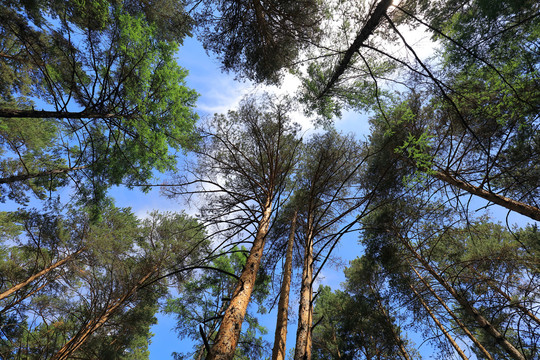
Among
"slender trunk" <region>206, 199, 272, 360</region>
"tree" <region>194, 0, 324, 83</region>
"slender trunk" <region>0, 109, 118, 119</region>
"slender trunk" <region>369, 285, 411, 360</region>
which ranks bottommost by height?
"slender trunk" <region>206, 199, 272, 360</region>

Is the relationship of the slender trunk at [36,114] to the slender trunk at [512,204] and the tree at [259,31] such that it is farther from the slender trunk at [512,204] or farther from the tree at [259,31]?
the slender trunk at [512,204]

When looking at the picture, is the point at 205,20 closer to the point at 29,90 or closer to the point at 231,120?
the point at 231,120

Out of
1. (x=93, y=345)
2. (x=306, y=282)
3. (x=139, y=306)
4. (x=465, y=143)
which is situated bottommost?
(x=93, y=345)

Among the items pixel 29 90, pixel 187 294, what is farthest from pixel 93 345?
pixel 29 90

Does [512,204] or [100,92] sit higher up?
[100,92]

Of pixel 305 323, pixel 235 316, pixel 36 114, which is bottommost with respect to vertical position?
pixel 235 316

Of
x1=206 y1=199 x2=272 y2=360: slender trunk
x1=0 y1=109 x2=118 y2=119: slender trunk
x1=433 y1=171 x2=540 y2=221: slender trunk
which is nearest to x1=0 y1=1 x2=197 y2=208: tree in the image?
x1=0 y1=109 x2=118 y2=119: slender trunk

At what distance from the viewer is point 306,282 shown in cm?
353

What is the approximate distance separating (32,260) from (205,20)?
42.1 ft

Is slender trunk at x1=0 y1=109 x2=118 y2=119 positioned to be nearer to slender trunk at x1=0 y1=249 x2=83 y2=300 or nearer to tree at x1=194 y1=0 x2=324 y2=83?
tree at x1=194 y1=0 x2=324 y2=83

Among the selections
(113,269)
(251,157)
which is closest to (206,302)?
(113,269)

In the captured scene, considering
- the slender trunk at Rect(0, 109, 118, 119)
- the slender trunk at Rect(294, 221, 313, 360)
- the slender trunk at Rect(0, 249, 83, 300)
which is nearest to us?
the slender trunk at Rect(294, 221, 313, 360)

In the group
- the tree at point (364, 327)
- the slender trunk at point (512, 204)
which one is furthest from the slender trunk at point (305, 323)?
the tree at point (364, 327)

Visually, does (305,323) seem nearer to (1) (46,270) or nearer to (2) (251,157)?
(2) (251,157)
